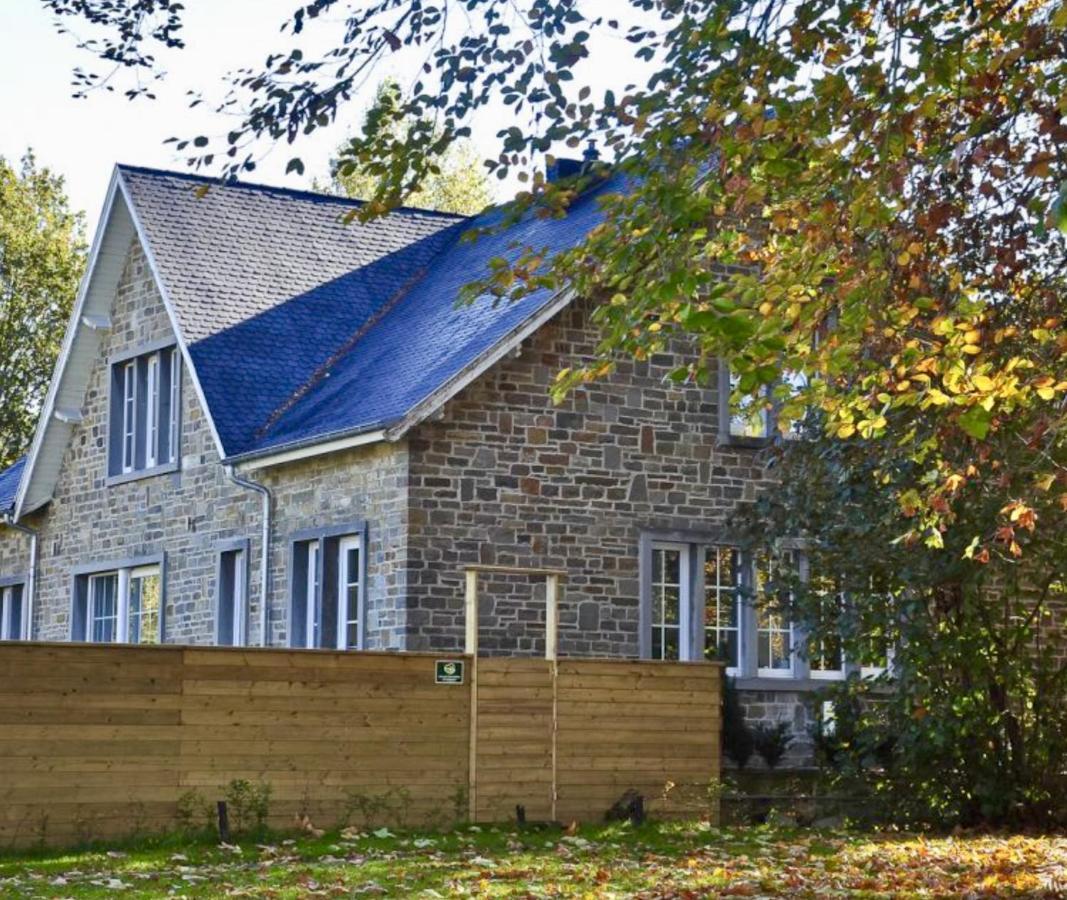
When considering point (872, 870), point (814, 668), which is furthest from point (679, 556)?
point (872, 870)

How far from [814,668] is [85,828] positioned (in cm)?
1016

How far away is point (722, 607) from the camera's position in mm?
23391

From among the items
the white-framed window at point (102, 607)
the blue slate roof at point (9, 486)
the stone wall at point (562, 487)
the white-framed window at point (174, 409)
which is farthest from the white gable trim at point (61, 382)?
the stone wall at point (562, 487)

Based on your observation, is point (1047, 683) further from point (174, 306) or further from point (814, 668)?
point (174, 306)

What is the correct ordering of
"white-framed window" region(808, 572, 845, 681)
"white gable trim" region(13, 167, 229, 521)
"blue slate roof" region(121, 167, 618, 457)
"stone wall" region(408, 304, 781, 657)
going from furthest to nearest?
"white gable trim" region(13, 167, 229, 521) < "blue slate roof" region(121, 167, 618, 457) < "stone wall" region(408, 304, 781, 657) < "white-framed window" region(808, 572, 845, 681)

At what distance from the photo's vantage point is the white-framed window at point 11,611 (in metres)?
30.3

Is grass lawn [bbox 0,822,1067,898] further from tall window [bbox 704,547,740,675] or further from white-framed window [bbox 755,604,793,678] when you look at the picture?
white-framed window [bbox 755,604,793,678]

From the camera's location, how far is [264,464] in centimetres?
2306

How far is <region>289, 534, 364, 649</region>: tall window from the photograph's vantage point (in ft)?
72.8

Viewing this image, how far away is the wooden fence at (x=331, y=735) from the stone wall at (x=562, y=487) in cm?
222

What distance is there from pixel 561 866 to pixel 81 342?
1538 centimetres

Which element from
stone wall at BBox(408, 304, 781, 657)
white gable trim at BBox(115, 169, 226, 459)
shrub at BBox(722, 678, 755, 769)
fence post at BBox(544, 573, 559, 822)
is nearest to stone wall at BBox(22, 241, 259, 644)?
white gable trim at BBox(115, 169, 226, 459)

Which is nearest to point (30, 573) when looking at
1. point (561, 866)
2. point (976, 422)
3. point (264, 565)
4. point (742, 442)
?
point (264, 565)

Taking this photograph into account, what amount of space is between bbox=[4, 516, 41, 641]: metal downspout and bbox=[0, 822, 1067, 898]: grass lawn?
12645mm
